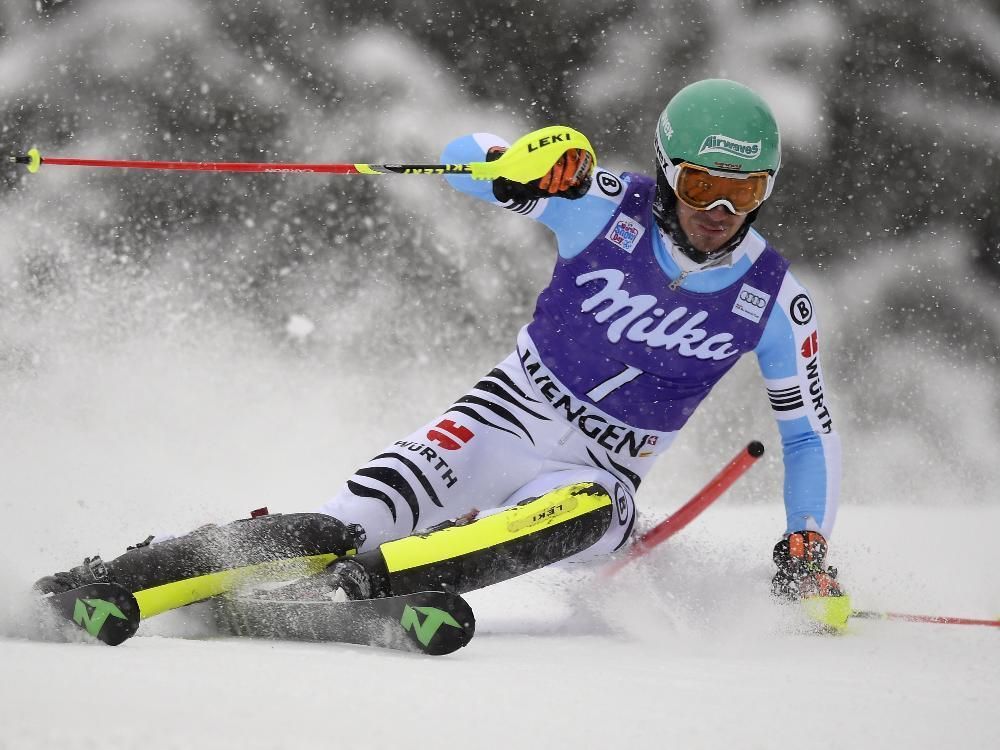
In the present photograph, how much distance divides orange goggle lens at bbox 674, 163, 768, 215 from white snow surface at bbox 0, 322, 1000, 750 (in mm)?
1094

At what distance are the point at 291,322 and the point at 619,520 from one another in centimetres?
426

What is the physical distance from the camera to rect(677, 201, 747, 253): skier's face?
3293 millimetres

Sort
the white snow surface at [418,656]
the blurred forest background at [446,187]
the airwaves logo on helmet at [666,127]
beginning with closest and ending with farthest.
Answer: the white snow surface at [418,656] < the airwaves logo on helmet at [666,127] < the blurred forest background at [446,187]

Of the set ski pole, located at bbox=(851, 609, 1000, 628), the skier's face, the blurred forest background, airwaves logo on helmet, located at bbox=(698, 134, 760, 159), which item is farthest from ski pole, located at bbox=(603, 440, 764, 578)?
the blurred forest background

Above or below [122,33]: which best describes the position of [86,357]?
below

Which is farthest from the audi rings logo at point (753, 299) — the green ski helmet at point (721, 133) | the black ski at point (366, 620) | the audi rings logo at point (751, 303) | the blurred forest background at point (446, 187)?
the blurred forest background at point (446, 187)

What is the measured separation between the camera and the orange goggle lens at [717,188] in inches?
128

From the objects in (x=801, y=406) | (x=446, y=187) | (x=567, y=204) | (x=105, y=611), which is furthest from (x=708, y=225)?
(x=446, y=187)

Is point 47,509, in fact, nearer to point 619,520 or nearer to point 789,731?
point 619,520

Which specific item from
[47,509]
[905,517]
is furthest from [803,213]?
[47,509]

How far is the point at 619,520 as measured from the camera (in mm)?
3252

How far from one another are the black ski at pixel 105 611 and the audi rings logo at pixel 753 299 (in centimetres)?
193

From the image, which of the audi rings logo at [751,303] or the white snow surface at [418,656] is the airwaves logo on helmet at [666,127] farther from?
the white snow surface at [418,656]

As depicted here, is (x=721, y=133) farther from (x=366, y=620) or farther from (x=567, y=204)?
(x=366, y=620)
